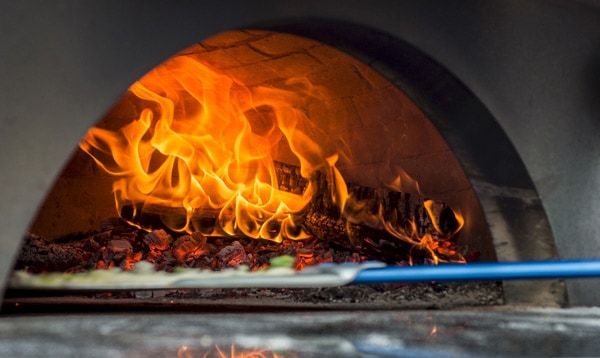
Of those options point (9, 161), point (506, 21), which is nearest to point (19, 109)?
point (9, 161)

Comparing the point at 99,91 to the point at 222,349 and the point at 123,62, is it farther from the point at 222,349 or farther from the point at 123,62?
the point at 222,349

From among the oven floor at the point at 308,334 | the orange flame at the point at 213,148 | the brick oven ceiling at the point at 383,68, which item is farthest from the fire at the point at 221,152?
the oven floor at the point at 308,334

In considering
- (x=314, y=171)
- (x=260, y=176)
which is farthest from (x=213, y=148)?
(x=314, y=171)

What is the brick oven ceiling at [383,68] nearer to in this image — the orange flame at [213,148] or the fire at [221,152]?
the fire at [221,152]

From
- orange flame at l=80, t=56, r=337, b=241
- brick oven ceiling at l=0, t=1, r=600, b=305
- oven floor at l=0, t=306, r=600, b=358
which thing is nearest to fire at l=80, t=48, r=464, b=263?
orange flame at l=80, t=56, r=337, b=241

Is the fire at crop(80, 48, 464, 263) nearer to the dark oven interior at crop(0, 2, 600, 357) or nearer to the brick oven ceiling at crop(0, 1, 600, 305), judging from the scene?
the dark oven interior at crop(0, 2, 600, 357)

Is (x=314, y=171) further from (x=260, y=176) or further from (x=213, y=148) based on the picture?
(x=213, y=148)
